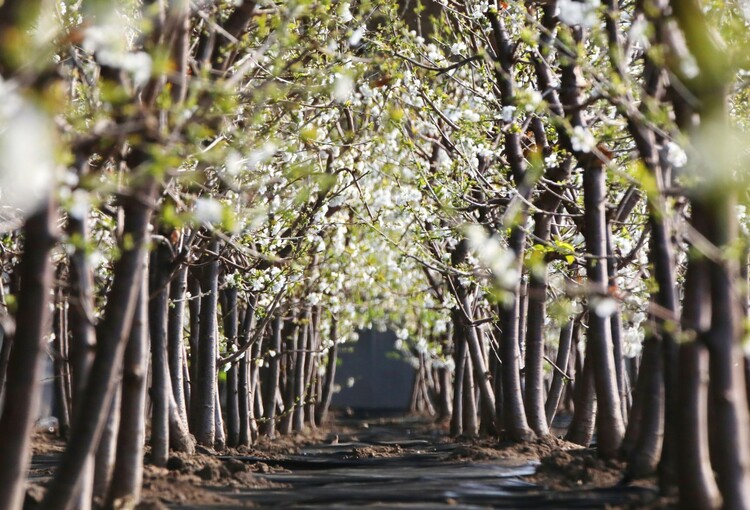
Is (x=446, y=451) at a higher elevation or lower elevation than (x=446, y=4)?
lower

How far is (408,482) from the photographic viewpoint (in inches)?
341

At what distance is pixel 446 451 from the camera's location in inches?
496

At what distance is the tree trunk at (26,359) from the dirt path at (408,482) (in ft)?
5.18

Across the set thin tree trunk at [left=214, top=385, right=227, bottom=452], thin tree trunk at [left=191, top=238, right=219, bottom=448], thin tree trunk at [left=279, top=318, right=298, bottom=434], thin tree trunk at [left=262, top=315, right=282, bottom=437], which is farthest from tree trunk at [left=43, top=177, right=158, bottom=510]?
thin tree trunk at [left=279, top=318, right=298, bottom=434]

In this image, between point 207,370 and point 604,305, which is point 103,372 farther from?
point 207,370

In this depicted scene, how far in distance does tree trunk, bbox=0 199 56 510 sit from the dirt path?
158cm

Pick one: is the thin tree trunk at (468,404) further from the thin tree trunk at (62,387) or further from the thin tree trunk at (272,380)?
the thin tree trunk at (62,387)

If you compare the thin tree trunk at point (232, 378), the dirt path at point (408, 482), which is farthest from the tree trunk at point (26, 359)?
the thin tree trunk at point (232, 378)

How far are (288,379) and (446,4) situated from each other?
9.71 meters

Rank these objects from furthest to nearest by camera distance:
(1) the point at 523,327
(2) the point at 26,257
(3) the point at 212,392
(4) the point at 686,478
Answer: (1) the point at 523,327 → (3) the point at 212,392 → (4) the point at 686,478 → (2) the point at 26,257

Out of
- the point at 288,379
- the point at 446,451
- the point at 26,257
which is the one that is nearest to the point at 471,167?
the point at 446,451

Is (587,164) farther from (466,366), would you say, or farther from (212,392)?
(466,366)

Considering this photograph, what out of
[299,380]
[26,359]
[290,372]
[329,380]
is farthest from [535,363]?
[329,380]

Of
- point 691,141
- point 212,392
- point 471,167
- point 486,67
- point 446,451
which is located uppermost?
point 486,67
